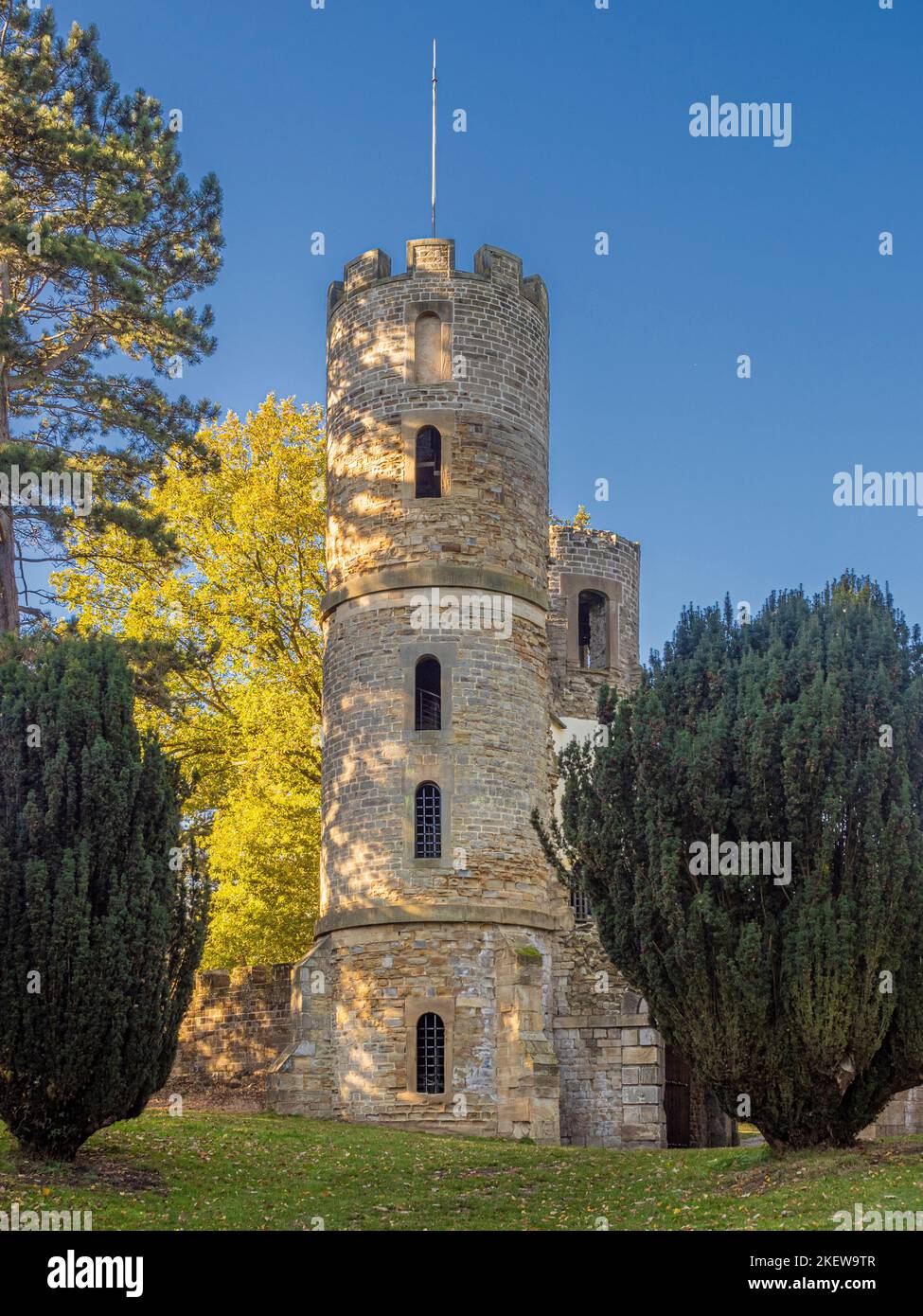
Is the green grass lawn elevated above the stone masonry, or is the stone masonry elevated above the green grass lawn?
the stone masonry

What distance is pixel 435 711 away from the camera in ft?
87.2

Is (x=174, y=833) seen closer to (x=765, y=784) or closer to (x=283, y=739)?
(x=765, y=784)

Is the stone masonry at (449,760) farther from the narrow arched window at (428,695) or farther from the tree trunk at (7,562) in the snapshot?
the tree trunk at (7,562)

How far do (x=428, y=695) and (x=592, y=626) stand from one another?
6856 millimetres

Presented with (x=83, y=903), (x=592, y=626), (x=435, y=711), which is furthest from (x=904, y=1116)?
(x=83, y=903)

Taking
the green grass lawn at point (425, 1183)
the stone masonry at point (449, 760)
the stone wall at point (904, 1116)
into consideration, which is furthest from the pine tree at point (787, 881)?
the stone wall at point (904, 1116)

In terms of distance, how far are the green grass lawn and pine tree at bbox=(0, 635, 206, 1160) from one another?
0.92 metres

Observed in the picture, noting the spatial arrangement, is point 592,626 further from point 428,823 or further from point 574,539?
point 428,823

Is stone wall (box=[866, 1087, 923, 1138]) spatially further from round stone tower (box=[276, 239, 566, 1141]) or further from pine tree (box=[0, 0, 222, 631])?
pine tree (box=[0, 0, 222, 631])

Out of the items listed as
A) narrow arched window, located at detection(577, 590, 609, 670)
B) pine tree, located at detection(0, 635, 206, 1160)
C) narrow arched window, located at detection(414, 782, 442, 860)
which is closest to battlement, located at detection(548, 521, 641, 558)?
narrow arched window, located at detection(577, 590, 609, 670)

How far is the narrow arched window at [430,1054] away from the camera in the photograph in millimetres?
24672

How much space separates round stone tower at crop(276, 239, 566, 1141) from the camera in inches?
978

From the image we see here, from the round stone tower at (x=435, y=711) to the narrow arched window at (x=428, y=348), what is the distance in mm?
37
